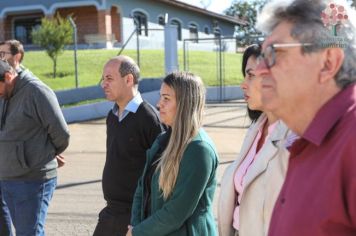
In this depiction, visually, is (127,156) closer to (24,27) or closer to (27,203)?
(27,203)

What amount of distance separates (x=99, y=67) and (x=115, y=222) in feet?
77.3

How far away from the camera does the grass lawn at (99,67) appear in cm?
2428

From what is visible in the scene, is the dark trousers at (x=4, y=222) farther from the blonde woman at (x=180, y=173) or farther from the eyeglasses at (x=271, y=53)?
the eyeglasses at (x=271, y=53)

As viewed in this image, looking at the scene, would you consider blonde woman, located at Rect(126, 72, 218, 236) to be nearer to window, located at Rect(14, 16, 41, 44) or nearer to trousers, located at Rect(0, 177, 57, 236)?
trousers, located at Rect(0, 177, 57, 236)

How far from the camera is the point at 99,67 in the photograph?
89.1ft

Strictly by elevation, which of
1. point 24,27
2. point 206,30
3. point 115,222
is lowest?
point 115,222

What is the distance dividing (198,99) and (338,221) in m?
1.92

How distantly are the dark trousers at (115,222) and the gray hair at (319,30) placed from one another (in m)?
2.56

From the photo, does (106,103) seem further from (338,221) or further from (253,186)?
(338,221)

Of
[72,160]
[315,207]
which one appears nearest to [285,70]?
[315,207]

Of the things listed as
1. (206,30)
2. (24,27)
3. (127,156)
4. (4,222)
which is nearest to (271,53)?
(127,156)

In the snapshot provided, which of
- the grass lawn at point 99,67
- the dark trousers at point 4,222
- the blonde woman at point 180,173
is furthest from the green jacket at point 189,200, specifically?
the grass lawn at point 99,67

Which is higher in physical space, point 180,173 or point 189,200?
point 180,173

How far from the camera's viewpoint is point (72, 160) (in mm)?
10656
